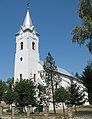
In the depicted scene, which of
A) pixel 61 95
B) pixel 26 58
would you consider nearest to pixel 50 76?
pixel 61 95

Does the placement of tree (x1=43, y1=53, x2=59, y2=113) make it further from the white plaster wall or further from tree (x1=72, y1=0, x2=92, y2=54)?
tree (x1=72, y1=0, x2=92, y2=54)

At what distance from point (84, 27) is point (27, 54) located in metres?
36.6

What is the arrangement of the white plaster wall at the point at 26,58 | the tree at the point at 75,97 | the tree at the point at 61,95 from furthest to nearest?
1. the white plaster wall at the point at 26,58
2. the tree at the point at 61,95
3. the tree at the point at 75,97

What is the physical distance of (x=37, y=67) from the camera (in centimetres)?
6353

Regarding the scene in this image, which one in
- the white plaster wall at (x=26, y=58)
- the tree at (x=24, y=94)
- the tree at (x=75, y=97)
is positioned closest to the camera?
the tree at (x=24, y=94)

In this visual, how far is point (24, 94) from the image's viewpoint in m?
44.7

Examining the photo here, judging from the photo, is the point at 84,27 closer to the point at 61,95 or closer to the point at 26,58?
A: the point at 61,95

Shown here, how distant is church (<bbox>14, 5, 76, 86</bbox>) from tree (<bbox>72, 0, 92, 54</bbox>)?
33744 millimetres

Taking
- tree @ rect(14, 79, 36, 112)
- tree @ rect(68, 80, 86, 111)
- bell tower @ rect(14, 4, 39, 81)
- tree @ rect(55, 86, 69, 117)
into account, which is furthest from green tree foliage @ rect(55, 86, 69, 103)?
bell tower @ rect(14, 4, 39, 81)

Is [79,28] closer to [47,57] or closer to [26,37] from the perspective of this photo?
[47,57]

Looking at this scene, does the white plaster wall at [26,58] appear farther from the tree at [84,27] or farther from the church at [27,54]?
the tree at [84,27]

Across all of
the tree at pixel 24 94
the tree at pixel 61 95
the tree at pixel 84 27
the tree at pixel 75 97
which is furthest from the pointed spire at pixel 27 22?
the tree at pixel 84 27

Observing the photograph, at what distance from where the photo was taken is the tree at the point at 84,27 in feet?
88.3

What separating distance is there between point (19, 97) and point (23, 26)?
25.7 meters
